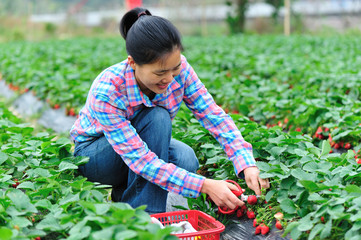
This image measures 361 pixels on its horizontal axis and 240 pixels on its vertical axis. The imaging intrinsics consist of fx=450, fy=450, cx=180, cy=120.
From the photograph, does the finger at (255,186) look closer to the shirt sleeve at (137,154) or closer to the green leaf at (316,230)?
the shirt sleeve at (137,154)

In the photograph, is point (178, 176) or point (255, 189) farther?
point (255, 189)

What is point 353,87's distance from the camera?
4.33 metres

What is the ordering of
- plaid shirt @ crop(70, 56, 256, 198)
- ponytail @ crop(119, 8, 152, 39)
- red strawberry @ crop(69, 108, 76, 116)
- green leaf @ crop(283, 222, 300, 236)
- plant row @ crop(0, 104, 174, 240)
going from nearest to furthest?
plant row @ crop(0, 104, 174, 240) → green leaf @ crop(283, 222, 300, 236) → plaid shirt @ crop(70, 56, 256, 198) → ponytail @ crop(119, 8, 152, 39) → red strawberry @ crop(69, 108, 76, 116)

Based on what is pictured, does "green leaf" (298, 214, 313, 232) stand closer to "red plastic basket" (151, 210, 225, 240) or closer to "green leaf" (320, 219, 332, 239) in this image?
"green leaf" (320, 219, 332, 239)

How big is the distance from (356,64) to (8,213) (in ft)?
17.1

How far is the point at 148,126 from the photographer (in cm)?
220

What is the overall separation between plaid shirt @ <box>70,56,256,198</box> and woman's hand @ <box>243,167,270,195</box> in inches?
1.4

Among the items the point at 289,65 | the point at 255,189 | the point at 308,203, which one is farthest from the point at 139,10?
the point at 289,65

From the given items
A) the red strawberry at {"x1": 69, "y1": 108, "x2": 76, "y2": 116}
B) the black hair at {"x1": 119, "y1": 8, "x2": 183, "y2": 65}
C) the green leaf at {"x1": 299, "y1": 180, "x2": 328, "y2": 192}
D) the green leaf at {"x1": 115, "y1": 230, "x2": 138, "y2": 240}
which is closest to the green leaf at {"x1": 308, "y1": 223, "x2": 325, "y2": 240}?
the green leaf at {"x1": 299, "y1": 180, "x2": 328, "y2": 192}

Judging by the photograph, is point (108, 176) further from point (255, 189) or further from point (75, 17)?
point (75, 17)

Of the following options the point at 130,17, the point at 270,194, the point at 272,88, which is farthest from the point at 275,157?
the point at 272,88

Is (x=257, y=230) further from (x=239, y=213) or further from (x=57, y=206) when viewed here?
(x=57, y=206)

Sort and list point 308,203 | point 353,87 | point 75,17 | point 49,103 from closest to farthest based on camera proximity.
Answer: point 308,203
point 353,87
point 49,103
point 75,17

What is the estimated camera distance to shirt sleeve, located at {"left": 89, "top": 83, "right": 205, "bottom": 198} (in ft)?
6.68
